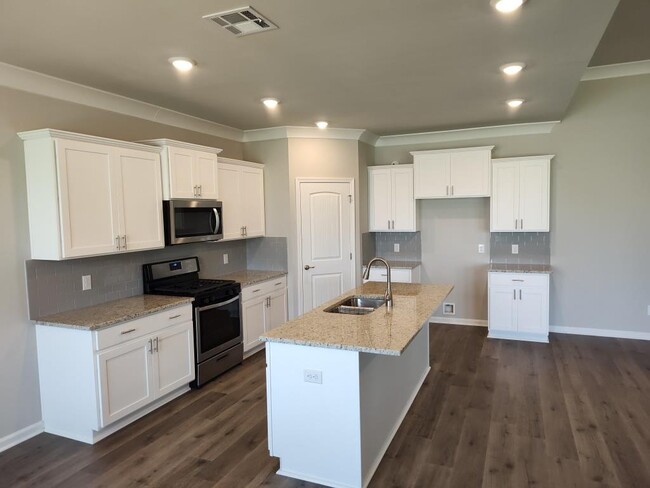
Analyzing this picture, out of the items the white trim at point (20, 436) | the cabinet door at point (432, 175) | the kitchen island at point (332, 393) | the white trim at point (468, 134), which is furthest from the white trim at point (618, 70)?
the white trim at point (20, 436)

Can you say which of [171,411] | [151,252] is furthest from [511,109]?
[171,411]

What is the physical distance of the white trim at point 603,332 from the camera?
5089 millimetres

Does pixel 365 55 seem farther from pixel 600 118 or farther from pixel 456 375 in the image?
pixel 600 118

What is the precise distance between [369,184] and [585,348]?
324 centimetres

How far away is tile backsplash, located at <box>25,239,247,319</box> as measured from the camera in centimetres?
321

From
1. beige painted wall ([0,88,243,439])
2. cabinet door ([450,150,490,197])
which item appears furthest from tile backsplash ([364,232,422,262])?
beige painted wall ([0,88,243,439])

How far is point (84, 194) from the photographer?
318 centimetres

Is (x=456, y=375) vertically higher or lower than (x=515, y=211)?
lower

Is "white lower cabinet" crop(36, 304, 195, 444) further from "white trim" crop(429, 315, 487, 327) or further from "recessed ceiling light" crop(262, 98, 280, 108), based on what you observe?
"white trim" crop(429, 315, 487, 327)

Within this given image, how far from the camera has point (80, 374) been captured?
306 cm

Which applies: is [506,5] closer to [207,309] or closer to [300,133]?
[207,309]

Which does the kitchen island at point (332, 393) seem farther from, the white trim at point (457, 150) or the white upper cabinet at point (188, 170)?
the white trim at point (457, 150)

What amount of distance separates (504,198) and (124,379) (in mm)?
4518

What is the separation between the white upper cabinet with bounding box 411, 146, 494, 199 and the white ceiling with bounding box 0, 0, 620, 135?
3.89 feet
